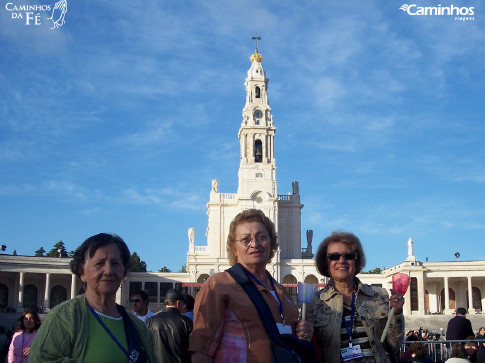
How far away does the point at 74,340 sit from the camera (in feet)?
15.8

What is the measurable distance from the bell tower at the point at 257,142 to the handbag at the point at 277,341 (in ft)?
193

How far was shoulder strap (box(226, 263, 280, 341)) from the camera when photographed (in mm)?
5516

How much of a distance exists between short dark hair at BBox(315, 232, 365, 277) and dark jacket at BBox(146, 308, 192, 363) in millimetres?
2539

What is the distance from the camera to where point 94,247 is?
209 inches

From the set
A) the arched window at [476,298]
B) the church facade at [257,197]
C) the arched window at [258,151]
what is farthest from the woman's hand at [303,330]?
the arched window at [476,298]

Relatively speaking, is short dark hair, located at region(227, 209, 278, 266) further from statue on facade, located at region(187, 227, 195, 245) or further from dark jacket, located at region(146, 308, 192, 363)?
statue on facade, located at region(187, 227, 195, 245)

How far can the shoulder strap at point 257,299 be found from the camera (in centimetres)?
552

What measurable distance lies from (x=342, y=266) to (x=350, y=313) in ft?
1.68

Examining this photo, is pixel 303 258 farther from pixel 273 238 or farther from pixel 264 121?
pixel 273 238

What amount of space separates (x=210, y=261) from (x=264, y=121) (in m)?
16.2

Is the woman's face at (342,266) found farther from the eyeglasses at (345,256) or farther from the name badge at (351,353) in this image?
the name badge at (351,353)

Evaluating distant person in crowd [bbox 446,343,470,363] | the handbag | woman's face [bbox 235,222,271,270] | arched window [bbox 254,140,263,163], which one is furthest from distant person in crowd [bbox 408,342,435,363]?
arched window [bbox 254,140,263,163]

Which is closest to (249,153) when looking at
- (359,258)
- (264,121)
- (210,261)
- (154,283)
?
(264,121)

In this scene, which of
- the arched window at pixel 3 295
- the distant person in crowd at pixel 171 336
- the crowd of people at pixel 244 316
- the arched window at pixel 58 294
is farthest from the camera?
the arched window at pixel 58 294
